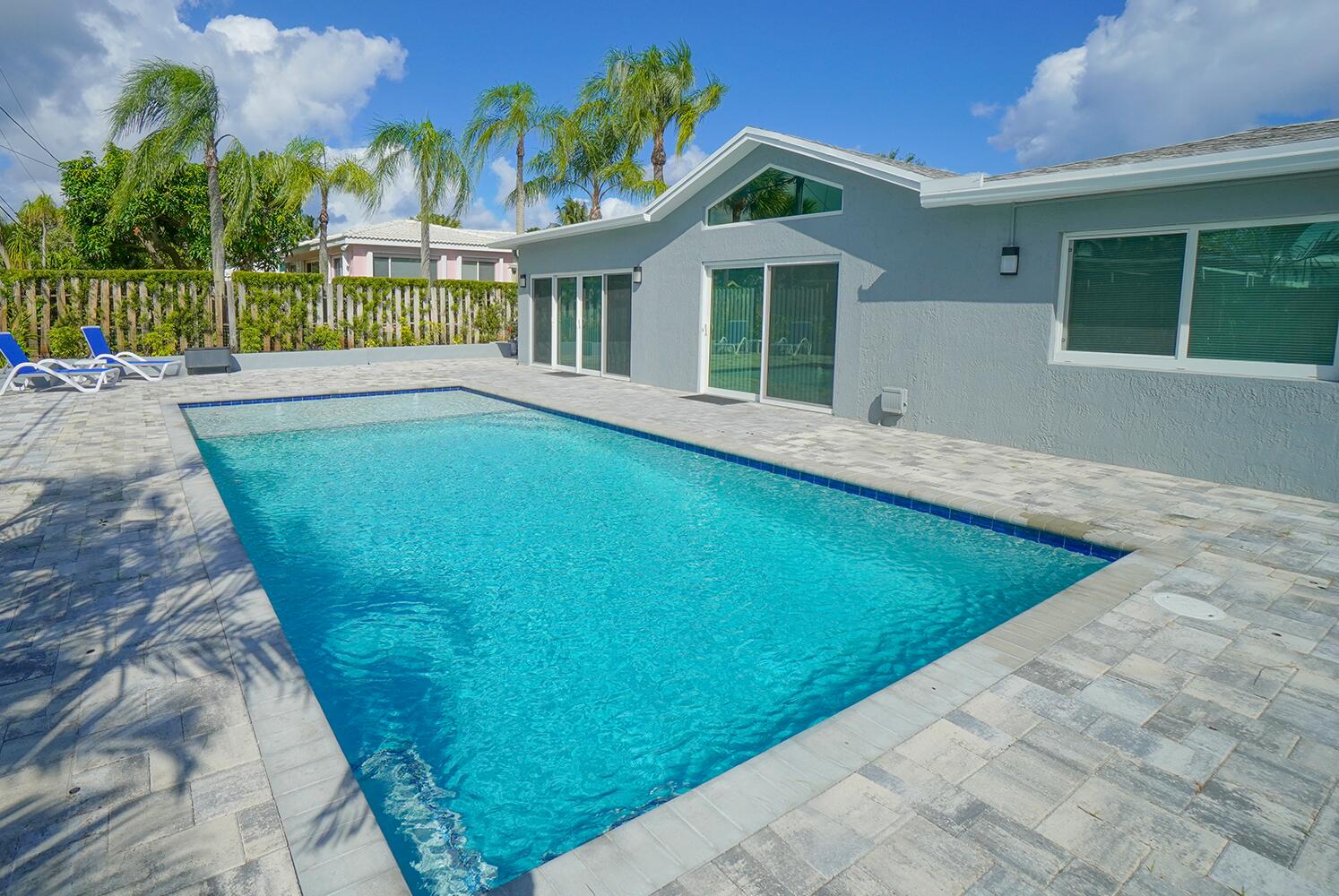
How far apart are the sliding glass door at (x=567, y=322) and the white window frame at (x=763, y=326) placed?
4.60 metres

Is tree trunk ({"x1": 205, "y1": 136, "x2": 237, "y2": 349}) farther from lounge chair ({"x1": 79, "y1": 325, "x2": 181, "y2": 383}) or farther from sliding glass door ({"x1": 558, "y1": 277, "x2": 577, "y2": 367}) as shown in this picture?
sliding glass door ({"x1": 558, "y1": 277, "x2": 577, "y2": 367})

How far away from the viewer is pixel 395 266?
28938mm

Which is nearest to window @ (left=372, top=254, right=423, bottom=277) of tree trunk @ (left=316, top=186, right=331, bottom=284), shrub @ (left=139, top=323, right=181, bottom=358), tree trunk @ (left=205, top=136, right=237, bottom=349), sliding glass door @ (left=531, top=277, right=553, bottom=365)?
tree trunk @ (left=316, top=186, right=331, bottom=284)

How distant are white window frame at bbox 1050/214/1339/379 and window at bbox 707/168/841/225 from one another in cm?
341

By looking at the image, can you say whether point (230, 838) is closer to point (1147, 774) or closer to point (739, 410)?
point (1147, 774)

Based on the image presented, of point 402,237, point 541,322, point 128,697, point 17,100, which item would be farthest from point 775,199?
point 402,237

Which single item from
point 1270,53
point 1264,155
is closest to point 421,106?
point 1264,155

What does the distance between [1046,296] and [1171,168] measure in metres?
1.79

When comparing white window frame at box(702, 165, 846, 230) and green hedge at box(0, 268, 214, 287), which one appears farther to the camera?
green hedge at box(0, 268, 214, 287)

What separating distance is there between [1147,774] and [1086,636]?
1.25 metres

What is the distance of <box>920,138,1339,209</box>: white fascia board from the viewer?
5.90m

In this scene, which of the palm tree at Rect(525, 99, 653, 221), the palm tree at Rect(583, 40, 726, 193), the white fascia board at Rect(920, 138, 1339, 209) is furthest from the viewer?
the palm tree at Rect(525, 99, 653, 221)

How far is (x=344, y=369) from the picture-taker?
55.7 ft

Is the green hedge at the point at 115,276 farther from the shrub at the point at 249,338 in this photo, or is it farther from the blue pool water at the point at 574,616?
the blue pool water at the point at 574,616
